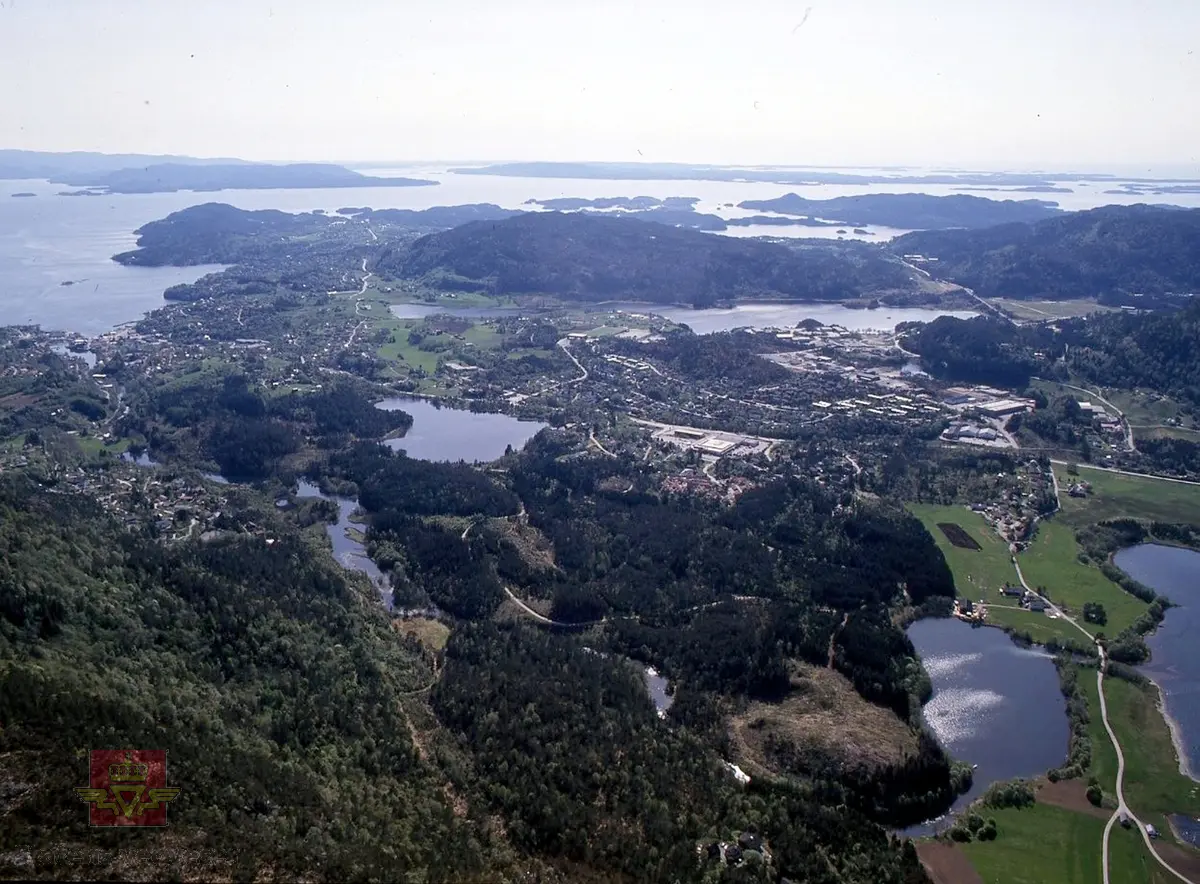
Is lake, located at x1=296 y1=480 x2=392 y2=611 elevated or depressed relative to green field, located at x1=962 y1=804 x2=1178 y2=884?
elevated

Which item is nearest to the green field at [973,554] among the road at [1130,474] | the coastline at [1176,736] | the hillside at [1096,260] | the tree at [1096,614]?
the tree at [1096,614]

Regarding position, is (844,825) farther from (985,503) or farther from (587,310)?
(587,310)

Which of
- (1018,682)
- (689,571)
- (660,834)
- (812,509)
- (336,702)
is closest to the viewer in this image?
(660,834)

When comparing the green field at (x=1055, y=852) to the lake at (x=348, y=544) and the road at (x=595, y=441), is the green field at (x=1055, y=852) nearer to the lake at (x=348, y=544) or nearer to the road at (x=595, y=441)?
the lake at (x=348, y=544)

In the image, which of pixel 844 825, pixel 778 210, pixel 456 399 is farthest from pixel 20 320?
pixel 778 210

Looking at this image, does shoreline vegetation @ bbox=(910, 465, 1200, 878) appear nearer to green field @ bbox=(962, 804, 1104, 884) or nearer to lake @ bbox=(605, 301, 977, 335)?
green field @ bbox=(962, 804, 1104, 884)

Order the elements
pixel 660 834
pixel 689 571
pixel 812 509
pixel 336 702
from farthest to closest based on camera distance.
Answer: pixel 812 509 < pixel 689 571 < pixel 336 702 < pixel 660 834

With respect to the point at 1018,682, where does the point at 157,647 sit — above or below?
above

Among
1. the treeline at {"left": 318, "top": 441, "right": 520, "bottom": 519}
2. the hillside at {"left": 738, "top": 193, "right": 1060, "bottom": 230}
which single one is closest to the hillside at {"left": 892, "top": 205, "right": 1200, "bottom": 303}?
the hillside at {"left": 738, "top": 193, "right": 1060, "bottom": 230}
